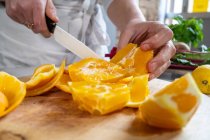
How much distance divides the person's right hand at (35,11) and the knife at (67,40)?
0.05 feet

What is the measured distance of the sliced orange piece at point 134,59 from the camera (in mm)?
823

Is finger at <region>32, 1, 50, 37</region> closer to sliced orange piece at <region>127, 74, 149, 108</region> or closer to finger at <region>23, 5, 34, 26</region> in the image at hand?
finger at <region>23, 5, 34, 26</region>

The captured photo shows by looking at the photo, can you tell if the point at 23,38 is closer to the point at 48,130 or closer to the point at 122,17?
the point at 122,17

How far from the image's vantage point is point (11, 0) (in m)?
0.86

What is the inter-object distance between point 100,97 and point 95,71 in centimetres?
19

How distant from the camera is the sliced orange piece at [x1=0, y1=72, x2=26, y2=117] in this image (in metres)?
0.61

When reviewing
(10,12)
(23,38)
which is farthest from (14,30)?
(10,12)

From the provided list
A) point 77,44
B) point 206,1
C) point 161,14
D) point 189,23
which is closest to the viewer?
point 77,44

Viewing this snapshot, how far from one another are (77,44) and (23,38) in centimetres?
32

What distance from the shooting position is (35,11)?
80 centimetres

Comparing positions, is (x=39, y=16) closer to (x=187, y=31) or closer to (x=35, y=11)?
(x=35, y=11)

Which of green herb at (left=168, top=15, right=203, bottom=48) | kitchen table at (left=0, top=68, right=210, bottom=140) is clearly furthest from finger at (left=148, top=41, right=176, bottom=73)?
green herb at (left=168, top=15, right=203, bottom=48)

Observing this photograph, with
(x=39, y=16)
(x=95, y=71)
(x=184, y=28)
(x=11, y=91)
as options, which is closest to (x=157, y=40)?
(x=95, y=71)

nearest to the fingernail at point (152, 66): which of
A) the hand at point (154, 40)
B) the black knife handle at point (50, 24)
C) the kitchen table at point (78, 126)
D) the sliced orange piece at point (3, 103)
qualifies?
the hand at point (154, 40)
